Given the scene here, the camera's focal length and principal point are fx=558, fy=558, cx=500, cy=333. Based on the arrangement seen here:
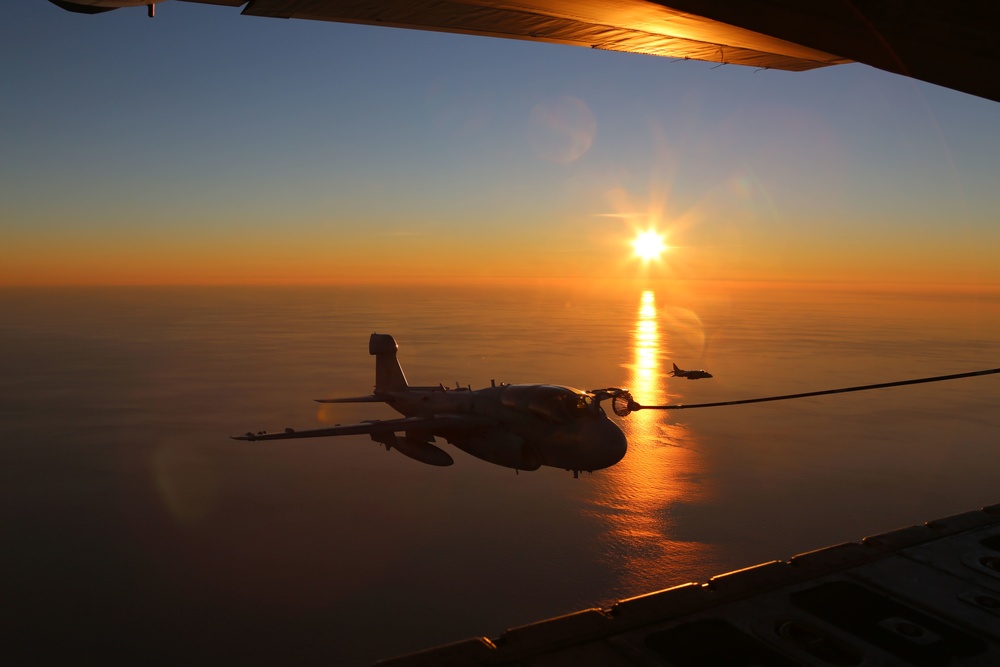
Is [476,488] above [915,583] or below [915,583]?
below

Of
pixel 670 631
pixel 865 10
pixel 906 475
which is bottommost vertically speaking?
pixel 906 475

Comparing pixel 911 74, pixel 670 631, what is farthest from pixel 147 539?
pixel 911 74

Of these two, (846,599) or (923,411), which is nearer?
(846,599)

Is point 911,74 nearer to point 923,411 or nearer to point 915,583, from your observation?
point 915,583

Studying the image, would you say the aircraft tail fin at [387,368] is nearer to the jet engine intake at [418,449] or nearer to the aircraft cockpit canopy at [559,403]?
the jet engine intake at [418,449]

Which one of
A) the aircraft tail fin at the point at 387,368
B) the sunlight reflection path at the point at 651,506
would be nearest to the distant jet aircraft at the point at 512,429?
the aircraft tail fin at the point at 387,368

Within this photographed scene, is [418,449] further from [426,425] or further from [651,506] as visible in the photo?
[651,506]

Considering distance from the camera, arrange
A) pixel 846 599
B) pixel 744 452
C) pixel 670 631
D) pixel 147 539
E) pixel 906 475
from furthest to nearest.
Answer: pixel 744 452 → pixel 906 475 → pixel 147 539 → pixel 846 599 → pixel 670 631
